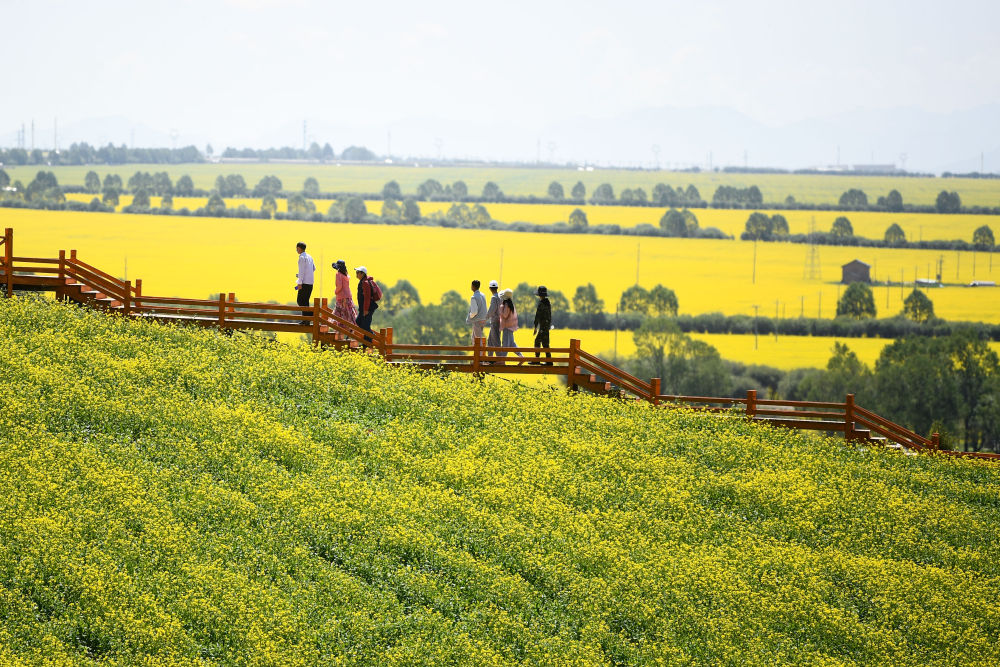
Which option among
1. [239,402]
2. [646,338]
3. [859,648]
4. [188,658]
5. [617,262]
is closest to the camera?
[188,658]

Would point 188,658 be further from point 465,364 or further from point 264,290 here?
point 264,290

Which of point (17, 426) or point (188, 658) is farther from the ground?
point (17, 426)

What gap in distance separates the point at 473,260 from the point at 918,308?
59.0m

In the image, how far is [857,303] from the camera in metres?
133

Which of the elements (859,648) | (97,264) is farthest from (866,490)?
(97,264)

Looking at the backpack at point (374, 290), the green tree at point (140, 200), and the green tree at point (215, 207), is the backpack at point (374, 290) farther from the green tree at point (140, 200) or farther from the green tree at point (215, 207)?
the green tree at point (140, 200)

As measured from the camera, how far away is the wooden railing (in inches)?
1183

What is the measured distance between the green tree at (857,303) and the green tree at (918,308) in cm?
379

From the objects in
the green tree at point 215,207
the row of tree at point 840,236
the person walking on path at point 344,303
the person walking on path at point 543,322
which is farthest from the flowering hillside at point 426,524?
the green tree at point 215,207

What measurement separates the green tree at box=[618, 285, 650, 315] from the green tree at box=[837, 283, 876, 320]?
21670mm

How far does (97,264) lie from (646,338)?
60.4m

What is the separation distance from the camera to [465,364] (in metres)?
30.6

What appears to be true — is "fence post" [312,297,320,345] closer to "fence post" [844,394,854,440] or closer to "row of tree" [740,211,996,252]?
"fence post" [844,394,854,440]

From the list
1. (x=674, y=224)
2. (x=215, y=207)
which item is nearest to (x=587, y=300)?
(x=674, y=224)
